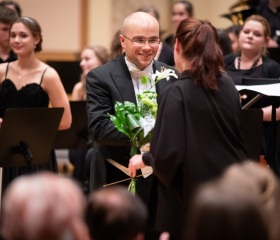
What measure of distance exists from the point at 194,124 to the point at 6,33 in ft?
9.93

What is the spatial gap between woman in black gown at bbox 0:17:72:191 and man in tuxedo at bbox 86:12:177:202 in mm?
1269

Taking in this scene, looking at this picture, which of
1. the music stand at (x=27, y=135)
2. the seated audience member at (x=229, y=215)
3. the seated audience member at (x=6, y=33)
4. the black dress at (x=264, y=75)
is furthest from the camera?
the seated audience member at (x=6, y=33)

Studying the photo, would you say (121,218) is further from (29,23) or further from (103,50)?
(103,50)

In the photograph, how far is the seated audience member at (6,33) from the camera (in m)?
6.02

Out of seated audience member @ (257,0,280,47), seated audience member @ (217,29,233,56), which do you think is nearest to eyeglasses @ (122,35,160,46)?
seated audience member @ (217,29,233,56)

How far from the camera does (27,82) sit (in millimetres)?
5406

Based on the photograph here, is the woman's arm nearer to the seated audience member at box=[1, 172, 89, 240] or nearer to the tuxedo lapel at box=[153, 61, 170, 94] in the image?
the tuxedo lapel at box=[153, 61, 170, 94]

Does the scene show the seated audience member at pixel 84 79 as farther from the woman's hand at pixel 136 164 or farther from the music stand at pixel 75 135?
the woman's hand at pixel 136 164

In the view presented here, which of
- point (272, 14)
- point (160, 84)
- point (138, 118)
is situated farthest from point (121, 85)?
point (272, 14)

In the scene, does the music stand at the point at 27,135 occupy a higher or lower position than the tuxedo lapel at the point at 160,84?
lower

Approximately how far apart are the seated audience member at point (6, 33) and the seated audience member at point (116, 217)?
3940mm

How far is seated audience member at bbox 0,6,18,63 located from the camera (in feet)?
19.7

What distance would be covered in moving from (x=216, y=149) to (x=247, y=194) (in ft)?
4.78

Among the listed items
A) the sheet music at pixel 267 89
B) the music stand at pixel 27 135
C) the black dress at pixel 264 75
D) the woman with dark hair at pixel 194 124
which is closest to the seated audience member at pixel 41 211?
the woman with dark hair at pixel 194 124
